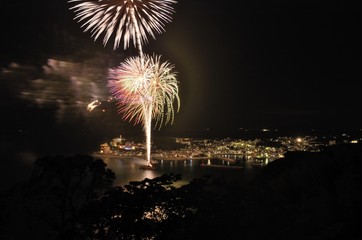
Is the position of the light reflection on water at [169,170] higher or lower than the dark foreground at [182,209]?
lower

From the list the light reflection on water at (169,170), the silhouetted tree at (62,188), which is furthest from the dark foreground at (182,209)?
the light reflection on water at (169,170)

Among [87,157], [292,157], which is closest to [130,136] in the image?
[292,157]

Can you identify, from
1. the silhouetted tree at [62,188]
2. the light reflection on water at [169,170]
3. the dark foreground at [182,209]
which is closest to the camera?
the dark foreground at [182,209]

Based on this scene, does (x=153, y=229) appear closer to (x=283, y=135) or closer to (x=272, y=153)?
(x=272, y=153)

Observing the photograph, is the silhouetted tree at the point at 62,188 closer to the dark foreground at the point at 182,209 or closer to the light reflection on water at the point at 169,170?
the dark foreground at the point at 182,209

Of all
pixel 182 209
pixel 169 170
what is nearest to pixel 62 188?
pixel 182 209

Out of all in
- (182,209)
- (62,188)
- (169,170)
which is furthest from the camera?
(169,170)

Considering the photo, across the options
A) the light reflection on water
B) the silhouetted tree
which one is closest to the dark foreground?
the silhouetted tree

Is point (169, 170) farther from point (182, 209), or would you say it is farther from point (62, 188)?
point (182, 209)
